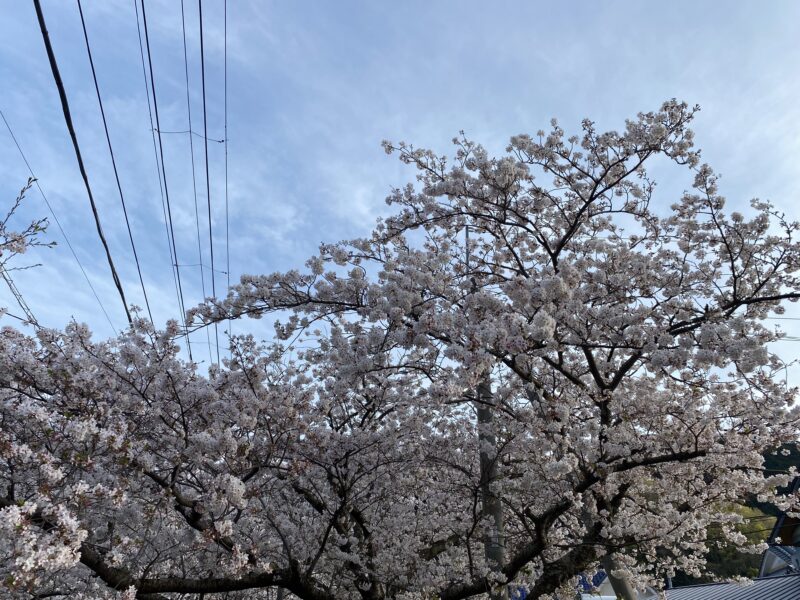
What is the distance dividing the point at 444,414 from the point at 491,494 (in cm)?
165

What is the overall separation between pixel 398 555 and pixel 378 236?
471 centimetres

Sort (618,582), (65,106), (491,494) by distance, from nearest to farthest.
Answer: (65,106) < (491,494) < (618,582)

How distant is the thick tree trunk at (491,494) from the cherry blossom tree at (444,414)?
0.04m

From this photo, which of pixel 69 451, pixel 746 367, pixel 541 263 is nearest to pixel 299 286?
pixel 69 451

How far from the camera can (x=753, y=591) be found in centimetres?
1340

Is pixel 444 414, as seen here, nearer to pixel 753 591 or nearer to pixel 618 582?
pixel 618 582

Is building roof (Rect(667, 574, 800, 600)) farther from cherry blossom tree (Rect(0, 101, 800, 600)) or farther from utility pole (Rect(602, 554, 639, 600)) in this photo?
cherry blossom tree (Rect(0, 101, 800, 600))

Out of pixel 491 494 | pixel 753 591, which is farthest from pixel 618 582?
pixel 753 591

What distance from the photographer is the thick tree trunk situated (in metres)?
6.45

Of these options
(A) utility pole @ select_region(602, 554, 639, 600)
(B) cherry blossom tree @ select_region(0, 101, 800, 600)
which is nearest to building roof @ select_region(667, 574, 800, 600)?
(A) utility pole @ select_region(602, 554, 639, 600)

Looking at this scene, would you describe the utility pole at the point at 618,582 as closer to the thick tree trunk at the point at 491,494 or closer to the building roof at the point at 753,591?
the thick tree trunk at the point at 491,494

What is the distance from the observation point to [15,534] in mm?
3053

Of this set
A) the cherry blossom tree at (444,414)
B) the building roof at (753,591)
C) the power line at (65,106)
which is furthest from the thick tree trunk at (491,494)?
the building roof at (753,591)

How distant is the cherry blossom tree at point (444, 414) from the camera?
4875mm
